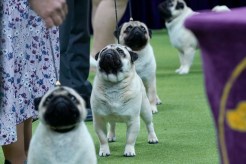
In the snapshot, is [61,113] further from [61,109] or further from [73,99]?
[73,99]

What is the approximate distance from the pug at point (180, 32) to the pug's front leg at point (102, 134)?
386 centimetres

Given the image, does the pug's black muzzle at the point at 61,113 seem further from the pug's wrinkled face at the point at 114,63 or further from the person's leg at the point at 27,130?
the pug's wrinkled face at the point at 114,63

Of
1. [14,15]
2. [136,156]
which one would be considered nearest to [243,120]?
[14,15]

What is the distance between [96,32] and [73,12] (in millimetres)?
1247

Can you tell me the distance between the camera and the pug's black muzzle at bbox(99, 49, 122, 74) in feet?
14.3

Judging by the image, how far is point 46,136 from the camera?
2967 millimetres

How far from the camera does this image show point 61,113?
2.88m

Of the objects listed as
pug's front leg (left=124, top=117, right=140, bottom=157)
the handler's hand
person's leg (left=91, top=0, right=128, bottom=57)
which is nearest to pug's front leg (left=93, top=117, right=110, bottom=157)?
pug's front leg (left=124, top=117, right=140, bottom=157)

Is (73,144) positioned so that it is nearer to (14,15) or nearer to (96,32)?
(14,15)

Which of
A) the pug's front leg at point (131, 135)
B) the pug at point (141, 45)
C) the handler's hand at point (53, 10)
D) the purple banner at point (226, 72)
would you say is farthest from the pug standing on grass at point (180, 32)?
the purple banner at point (226, 72)

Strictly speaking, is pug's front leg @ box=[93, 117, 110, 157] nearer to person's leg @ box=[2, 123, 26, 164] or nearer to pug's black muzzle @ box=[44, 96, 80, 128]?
person's leg @ box=[2, 123, 26, 164]

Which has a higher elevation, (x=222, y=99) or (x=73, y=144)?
(x=222, y=99)

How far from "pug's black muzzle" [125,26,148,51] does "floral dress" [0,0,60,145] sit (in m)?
1.92

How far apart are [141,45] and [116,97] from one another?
1316 millimetres
